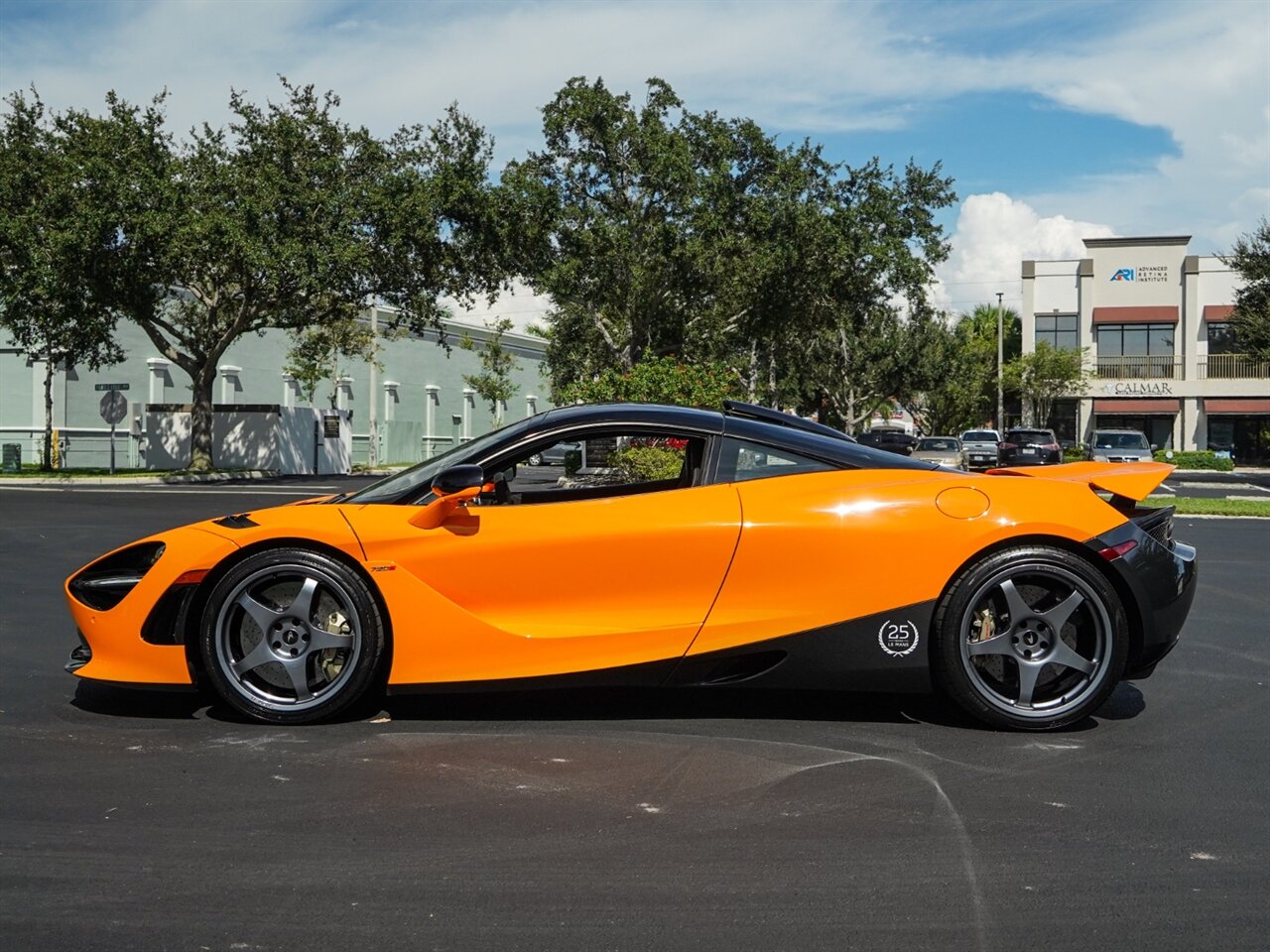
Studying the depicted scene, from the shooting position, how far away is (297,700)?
5.24 m

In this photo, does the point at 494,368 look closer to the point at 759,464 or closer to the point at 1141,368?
the point at 1141,368

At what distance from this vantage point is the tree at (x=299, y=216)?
33.2m

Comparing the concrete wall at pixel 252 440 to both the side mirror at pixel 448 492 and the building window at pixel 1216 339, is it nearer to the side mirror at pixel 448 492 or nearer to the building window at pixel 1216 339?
the side mirror at pixel 448 492

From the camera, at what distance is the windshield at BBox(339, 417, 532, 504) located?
17.6 ft

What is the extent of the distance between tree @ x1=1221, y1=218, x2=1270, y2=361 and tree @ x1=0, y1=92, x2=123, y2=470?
3253 centimetres

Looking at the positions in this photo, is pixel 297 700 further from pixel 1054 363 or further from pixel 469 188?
pixel 1054 363

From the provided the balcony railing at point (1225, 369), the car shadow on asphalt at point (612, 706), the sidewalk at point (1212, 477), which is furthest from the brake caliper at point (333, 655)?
the balcony railing at point (1225, 369)

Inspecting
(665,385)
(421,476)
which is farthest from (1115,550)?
Result: (665,385)

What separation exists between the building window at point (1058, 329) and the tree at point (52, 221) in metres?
47.6

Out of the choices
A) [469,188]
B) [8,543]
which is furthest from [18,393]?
[8,543]

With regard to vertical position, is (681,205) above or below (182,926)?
above

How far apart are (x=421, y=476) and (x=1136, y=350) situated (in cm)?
6479

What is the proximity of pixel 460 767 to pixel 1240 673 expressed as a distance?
416cm

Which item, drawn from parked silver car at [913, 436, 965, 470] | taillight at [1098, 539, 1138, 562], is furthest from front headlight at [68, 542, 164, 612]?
parked silver car at [913, 436, 965, 470]
